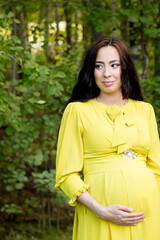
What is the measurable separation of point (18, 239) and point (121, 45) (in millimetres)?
3065

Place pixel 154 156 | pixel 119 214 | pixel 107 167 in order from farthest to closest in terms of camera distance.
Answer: pixel 154 156
pixel 107 167
pixel 119 214

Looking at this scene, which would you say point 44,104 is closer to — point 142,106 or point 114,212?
point 142,106

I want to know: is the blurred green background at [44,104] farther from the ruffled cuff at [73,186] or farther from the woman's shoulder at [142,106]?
the ruffled cuff at [73,186]

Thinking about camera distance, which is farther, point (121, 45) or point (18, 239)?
point (18, 239)

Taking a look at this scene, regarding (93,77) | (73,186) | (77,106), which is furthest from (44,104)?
(73,186)

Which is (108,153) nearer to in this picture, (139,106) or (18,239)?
(139,106)

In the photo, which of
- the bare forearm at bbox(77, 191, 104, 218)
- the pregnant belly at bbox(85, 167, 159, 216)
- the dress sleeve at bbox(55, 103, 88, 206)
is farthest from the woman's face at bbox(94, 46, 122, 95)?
the bare forearm at bbox(77, 191, 104, 218)

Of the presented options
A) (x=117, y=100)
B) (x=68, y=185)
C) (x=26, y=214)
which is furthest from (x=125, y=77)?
(x=26, y=214)

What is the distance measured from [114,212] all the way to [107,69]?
0.86 metres

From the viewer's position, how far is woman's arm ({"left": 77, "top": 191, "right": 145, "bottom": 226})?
1.91m

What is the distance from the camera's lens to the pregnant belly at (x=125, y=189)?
1.97 m

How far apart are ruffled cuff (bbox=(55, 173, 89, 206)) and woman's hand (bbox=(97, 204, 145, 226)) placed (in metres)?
0.16

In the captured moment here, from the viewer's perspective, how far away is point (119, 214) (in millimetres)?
1898

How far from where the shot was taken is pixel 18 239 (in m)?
4.29
